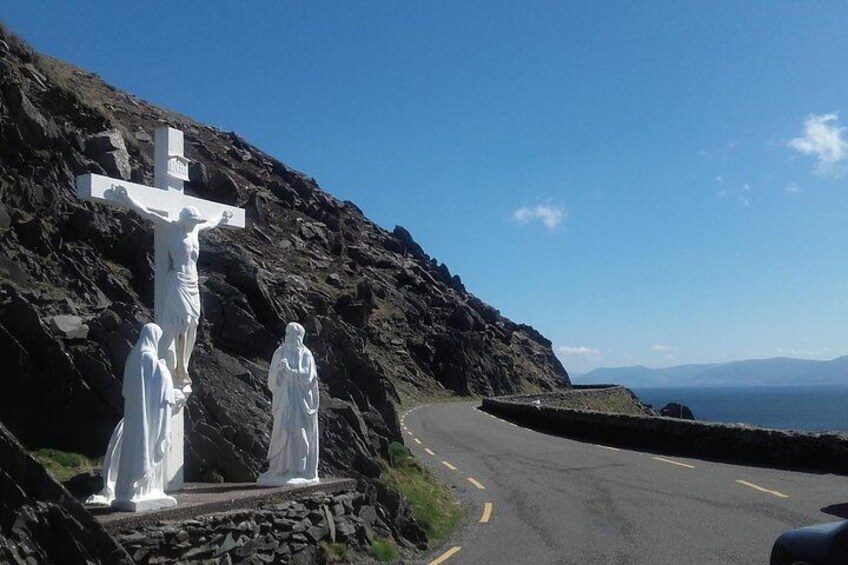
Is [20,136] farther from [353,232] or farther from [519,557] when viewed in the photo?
[353,232]

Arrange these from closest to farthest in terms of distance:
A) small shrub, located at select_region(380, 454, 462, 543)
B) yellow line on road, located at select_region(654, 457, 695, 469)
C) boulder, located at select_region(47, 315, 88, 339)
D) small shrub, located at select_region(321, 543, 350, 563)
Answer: small shrub, located at select_region(321, 543, 350, 563), boulder, located at select_region(47, 315, 88, 339), small shrub, located at select_region(380, 454, 462, 543), yellow line on road, located at select_region(654, 457, 695, 469)

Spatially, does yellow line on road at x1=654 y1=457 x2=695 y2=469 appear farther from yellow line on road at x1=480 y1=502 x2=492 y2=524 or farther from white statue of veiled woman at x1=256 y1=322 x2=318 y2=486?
white statue of veiled woman at x1=256 y1=322 x2=318 y2=486

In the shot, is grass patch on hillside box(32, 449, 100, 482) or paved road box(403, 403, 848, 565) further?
grass patch on hillside box(32, 449, 100, 482)

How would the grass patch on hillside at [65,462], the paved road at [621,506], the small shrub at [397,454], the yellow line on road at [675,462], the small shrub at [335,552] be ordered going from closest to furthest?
1. the small shrub at [335,552]
2. the paved road at [621,506]
3. the grass patch on hillside at [65,462]
4. the small shrub at [397,454]
5. the yellow line on road at [675,462]

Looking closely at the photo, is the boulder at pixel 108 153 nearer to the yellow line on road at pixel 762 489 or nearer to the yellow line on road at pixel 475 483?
the yellow line on road at pixel 475 483

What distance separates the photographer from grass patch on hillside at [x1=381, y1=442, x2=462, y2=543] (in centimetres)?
1209

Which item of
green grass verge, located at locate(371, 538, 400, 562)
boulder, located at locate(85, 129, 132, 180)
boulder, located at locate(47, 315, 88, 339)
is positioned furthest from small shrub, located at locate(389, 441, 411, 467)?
boulder, located at locate(85, 129, 132, 180)

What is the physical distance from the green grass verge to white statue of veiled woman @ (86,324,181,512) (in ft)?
9.46

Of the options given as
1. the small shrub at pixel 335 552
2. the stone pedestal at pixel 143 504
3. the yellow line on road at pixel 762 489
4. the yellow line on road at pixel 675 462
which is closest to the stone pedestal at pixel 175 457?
the stone pedestal at pixel 143 504

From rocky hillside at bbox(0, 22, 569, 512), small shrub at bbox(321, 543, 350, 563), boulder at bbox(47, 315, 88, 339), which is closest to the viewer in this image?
small shrub at bbox(321, 543, 350, 563)

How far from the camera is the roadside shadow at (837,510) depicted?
11478 millimetres

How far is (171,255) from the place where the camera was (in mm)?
9109

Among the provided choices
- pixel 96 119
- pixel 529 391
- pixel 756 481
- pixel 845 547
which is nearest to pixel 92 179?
pixel 845 547

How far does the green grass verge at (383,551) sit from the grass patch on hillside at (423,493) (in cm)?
141
